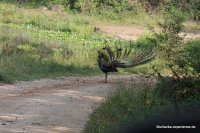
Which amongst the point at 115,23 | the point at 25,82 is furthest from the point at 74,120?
the point at 115,23

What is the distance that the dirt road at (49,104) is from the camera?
31.2 feet

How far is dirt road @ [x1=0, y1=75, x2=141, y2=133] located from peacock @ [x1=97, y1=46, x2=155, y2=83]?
525mm

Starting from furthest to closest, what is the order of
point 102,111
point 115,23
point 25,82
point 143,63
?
point 115,23
point 143,63
point 25,82
point 102,111

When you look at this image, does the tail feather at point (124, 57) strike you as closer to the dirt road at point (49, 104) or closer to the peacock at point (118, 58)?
the peacock at point (118, 58)

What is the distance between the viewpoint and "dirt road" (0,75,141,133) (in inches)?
374

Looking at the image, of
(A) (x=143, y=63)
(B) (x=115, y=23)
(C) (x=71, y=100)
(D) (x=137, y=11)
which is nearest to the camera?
(C) (x=71, y=100)

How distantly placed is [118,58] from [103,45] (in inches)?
289

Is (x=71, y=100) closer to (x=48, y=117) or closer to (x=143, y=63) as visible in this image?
(x=48, y=117)

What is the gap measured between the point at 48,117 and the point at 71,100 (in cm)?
222

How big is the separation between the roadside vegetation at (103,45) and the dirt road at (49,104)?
2.23 feet

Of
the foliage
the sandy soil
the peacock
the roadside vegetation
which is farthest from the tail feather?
the foliage

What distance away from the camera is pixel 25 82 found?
15.0 meters

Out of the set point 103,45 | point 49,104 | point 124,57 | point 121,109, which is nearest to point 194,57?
point 121,109

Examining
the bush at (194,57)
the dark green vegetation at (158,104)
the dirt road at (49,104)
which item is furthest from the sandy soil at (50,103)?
the bush at (194,57)
